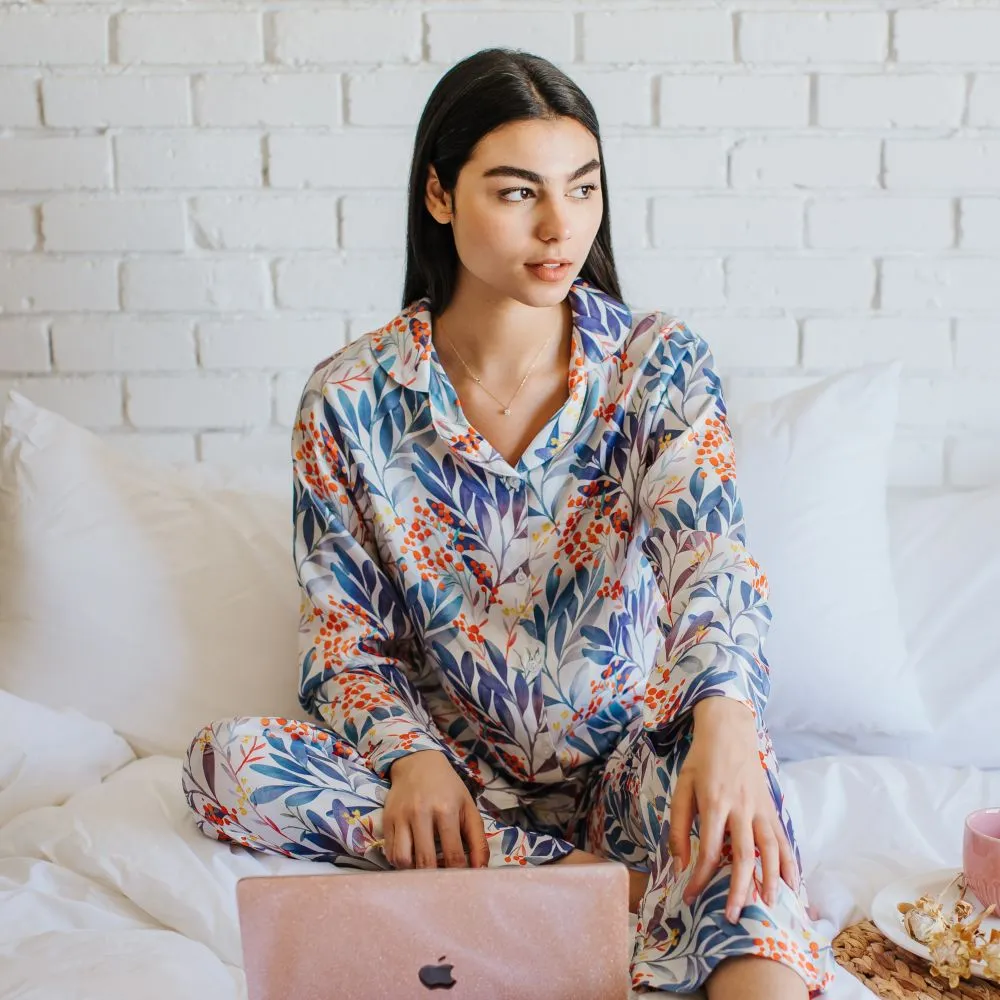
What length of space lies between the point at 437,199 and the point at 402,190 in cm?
46

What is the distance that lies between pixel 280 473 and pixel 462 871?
0.94m

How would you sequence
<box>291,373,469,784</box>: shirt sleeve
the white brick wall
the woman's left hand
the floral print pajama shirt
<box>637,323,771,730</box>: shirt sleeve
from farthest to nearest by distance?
the white brick wall → <box>291,373,469,784</box>: shirt sleeve → the floral print pajama shirt → <box>637,323,771,730</box>: shirt sleeve → the woman's left hand

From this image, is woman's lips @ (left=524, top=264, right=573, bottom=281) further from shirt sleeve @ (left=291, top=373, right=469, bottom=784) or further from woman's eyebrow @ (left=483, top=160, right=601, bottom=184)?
shirt sleeve @ (left=291, top=373, right=469, bottom=784)

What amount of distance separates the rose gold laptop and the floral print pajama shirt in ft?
0.99

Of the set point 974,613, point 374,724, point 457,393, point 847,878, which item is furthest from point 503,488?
point 974,613

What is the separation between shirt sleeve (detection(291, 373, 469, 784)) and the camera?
3.94ft

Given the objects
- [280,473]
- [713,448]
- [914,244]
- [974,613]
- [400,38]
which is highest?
[400,38]

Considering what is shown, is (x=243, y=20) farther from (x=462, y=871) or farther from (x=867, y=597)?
(x=462, y=871)

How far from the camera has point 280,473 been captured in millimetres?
1613

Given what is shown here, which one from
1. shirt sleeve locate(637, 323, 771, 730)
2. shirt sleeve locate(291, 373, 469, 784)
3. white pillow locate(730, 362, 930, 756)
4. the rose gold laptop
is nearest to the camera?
the rose gold laptop

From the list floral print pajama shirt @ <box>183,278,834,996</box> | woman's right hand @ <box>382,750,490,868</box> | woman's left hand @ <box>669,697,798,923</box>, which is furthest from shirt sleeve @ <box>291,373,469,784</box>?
woman's left hand @ <box>669,697,798,923</box>

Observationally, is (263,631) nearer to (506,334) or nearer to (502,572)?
(502,572)

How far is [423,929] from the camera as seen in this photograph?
29.3 inches

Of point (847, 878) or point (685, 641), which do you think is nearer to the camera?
point (685, 641)
